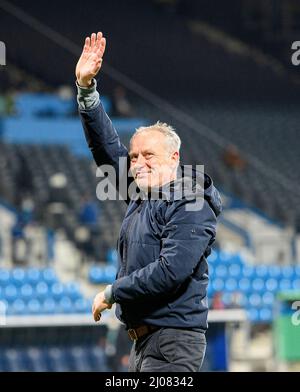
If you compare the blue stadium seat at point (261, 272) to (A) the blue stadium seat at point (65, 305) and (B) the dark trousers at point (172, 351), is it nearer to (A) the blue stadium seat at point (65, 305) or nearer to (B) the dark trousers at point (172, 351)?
(A) the blue stadium seat at point (65, 305)

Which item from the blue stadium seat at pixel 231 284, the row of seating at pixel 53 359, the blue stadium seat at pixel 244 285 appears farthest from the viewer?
the blue stadium seat at pixel 244 285

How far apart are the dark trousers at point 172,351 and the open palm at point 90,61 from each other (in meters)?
0.93

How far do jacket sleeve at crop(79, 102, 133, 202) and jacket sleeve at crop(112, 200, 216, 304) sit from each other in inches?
18.0

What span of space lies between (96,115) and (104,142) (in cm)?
12

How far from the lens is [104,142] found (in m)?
4.00

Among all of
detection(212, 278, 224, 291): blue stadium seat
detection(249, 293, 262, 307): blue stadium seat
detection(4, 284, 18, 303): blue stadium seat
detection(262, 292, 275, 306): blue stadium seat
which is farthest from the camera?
detection(262, 292, 275, 306): blue stadium seat

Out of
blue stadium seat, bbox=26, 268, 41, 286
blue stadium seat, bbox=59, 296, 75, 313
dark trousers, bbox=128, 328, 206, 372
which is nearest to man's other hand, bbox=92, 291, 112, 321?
dark trousers, bbox=128, 328, 206, 372

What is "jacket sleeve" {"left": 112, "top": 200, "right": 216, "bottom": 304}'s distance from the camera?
3568 millimetres

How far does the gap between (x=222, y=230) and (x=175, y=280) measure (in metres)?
14.1

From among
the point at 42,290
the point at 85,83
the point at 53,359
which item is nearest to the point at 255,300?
the point at 42,290

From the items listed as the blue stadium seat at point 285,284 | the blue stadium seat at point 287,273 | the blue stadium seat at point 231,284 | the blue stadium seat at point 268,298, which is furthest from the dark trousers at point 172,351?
the blue stadium seat at point 287,273

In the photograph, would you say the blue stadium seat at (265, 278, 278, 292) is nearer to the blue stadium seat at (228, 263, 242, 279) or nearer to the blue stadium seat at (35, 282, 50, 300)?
the blue stadium seat at (228, 263, 242, 279)

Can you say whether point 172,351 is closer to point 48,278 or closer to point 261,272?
point 48,278

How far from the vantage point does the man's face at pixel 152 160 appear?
3.69m
